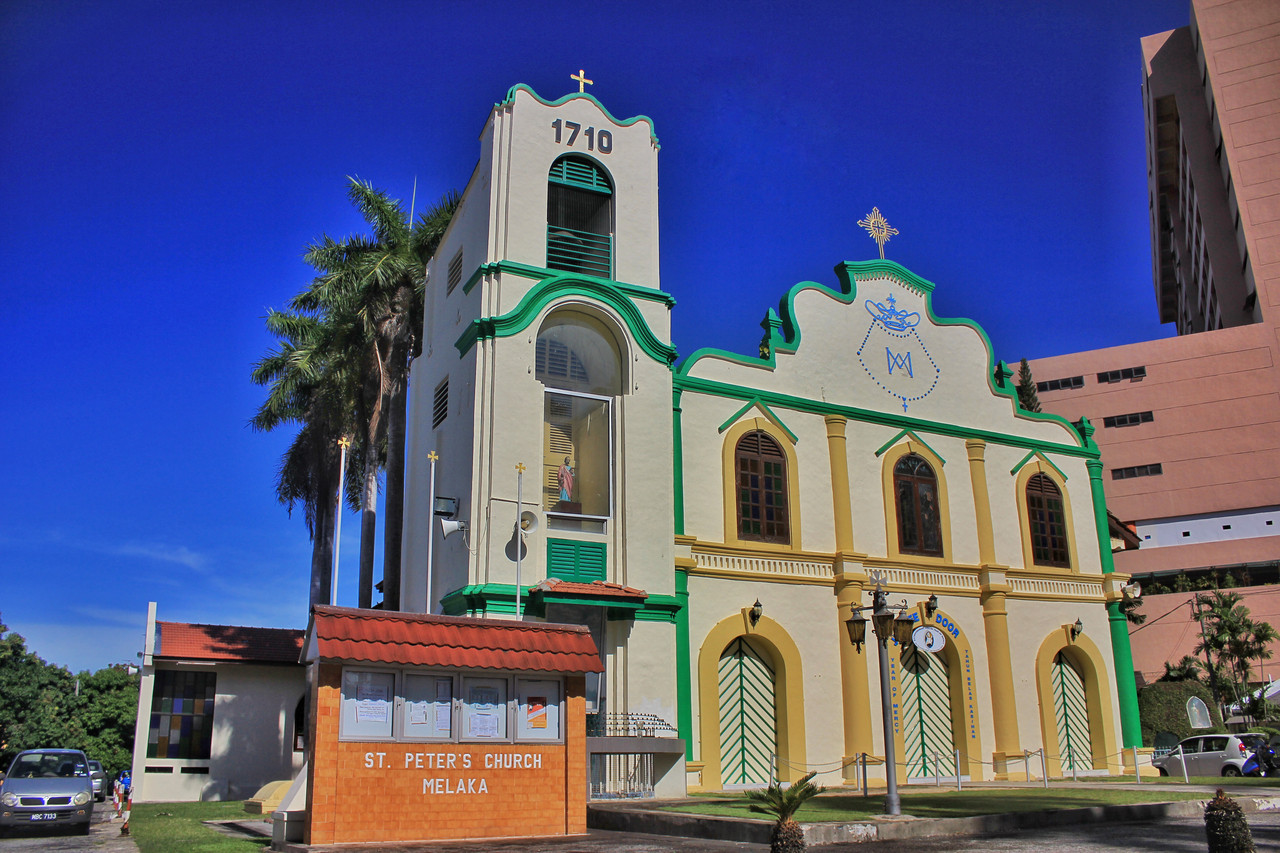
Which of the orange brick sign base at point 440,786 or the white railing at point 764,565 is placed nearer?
the orange brick sign base at point 440,786

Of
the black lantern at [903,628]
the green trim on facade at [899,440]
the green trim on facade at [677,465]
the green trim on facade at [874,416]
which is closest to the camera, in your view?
the black lantern at [903,628]

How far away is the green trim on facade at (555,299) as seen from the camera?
67.1ft

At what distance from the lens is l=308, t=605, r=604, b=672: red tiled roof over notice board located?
40.8 feet

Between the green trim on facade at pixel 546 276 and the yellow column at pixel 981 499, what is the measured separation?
944 cm

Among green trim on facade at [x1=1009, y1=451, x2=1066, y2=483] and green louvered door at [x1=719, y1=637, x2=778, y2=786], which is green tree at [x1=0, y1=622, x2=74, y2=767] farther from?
green trim on facade at [x1=1009, y1=451, x2=1066, y2=483]

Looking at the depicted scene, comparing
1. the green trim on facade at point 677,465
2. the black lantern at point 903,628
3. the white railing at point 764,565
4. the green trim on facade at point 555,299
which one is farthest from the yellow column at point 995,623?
the black lantern at point 903,628

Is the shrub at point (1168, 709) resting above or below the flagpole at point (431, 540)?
below

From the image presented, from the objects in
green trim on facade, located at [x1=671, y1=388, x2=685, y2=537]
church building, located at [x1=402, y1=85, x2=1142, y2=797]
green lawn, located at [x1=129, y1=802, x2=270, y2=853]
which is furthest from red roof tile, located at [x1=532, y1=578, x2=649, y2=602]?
green lawn, located at [x1=129, y1=802, x2=270, y2=853]

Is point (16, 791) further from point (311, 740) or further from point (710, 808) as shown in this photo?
point (710, 808)

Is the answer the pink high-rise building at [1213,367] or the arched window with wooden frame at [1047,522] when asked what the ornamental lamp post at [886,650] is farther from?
the pink high-rise building at [1213,367]

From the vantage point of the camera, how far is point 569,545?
20312mm

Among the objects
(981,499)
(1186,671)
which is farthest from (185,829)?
(1186,671)

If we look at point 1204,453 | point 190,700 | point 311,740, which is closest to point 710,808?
point 311,740

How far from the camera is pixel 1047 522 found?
2767cm
